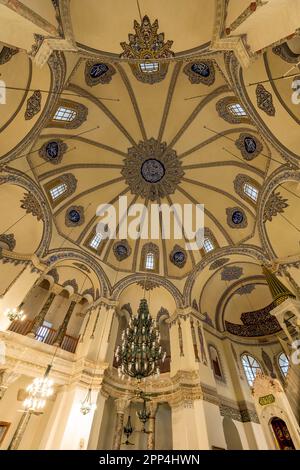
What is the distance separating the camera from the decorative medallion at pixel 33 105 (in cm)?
761

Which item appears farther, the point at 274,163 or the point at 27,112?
the point at 274,163

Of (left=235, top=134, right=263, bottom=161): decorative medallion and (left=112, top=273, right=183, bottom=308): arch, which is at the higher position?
(left=235, top=134, right=263, bottom=161): decorative medallion

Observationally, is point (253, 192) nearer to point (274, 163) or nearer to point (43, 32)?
point (274, 163)

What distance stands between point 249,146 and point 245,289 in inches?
353

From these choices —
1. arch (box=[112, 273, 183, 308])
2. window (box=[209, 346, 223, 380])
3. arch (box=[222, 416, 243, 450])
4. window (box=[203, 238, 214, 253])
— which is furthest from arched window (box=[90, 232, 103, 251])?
arch (box=[222, 416, 243, 450])

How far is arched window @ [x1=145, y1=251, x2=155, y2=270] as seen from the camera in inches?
558

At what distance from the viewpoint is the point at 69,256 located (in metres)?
11.9

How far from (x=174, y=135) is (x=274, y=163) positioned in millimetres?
5351

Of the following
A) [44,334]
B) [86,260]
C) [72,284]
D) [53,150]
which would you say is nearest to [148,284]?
[86,260]

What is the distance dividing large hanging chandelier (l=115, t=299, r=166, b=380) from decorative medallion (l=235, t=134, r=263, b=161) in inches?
335

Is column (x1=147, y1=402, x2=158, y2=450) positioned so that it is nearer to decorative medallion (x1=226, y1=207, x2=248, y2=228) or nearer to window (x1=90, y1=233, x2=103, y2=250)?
window (x1=90, y1=233, x2=103, y2=250)

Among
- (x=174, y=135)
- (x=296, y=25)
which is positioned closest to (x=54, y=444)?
(x=296, y=25)

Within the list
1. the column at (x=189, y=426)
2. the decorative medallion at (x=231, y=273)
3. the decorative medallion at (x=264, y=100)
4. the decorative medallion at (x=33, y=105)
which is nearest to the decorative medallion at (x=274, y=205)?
the decorative medallion at (x=264, y=100)

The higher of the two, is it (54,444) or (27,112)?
(27,112)
